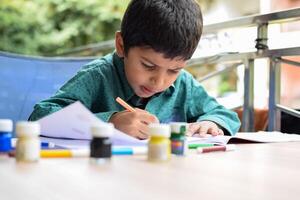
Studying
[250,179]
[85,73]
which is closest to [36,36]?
[85,73]

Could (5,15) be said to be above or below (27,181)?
above

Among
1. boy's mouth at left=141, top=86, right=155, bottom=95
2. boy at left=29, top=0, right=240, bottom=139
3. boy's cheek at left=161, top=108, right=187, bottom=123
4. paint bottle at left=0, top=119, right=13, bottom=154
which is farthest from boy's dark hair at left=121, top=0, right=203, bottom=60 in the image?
paint bottle at left=0, top=119, right=13, bottom=154

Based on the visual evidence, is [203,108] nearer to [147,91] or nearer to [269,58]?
[147,91]

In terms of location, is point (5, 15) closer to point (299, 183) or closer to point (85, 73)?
point (85, 73)

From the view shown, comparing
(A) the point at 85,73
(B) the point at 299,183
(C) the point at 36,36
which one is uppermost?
(C) the point at 36,36

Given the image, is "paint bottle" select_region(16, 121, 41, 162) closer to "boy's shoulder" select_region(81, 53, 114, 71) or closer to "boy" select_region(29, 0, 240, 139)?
"boy" select_region(29, 0, 240, 139)

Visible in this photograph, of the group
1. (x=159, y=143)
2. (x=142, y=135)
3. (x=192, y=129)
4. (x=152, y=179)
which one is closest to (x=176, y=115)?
(x=192, y=129)

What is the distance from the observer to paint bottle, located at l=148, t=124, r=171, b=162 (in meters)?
0.65

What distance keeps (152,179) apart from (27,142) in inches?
6.7

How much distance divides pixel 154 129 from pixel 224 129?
0.58 metres

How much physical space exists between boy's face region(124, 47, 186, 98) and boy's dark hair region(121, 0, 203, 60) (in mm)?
15

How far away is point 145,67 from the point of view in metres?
1.19

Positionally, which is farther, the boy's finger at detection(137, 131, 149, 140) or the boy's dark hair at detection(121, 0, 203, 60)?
the boy's dark hair at detection(121, 0, 203, 60)

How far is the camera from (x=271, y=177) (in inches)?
22.6
